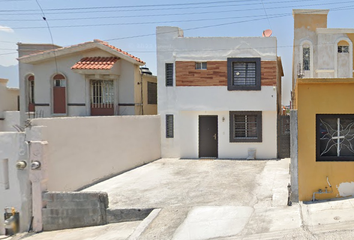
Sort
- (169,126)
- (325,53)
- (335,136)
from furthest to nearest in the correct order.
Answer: (325,53), (169,126), (335,136)

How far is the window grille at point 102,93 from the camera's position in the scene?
15320 mm

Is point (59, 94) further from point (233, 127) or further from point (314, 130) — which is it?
point (314, 130)

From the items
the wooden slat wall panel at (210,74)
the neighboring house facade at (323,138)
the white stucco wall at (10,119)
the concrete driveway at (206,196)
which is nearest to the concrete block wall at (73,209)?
the concrete driveway at (206,196)

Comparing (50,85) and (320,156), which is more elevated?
(50,85)

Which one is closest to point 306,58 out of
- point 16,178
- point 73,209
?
point 73,209

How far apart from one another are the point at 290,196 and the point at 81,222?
515cm

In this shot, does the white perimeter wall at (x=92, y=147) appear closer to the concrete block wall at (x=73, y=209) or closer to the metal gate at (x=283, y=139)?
the concrete block wall at (x=73, y=209)

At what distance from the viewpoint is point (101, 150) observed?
33.8 feet

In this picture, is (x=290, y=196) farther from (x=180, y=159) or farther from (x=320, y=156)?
(x=180, y=159)

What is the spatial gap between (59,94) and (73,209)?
A: 9445 mm

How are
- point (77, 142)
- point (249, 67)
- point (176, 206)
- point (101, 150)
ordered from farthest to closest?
point (249, 67) < point (101, 150) < point (77, 142) < point (176, 206)

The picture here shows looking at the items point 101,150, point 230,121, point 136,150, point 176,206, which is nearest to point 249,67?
point 230,121

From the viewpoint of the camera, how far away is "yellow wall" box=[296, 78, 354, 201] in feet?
21.4

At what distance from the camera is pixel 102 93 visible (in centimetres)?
1540
